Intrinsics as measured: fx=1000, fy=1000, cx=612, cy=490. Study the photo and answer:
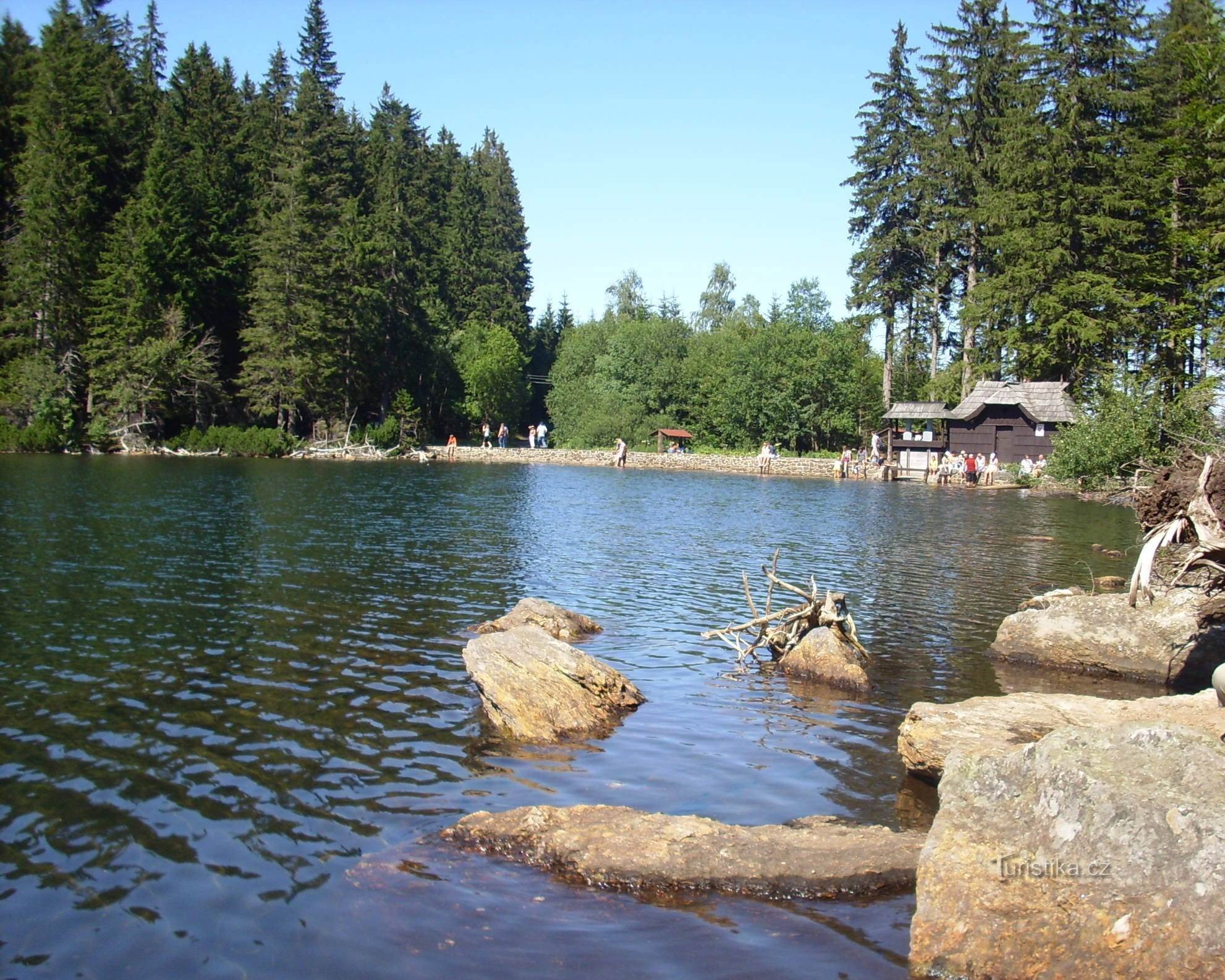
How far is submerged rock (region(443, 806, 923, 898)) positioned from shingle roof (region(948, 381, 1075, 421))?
176 feet

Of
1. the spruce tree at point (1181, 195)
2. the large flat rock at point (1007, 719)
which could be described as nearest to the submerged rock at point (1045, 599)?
the large flat rock at point (1007, 719)

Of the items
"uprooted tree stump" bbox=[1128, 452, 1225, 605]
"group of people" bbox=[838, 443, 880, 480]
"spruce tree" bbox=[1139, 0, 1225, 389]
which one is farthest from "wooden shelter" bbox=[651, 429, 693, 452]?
"uprooted tree stump" bbox=[1128, 452, 1225, 605]

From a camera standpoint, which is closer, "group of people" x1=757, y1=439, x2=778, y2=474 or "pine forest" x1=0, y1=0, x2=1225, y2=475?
"pine forest" x1=0, y1=0, x2=1225, y2=475

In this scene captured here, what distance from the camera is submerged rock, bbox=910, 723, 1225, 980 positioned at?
216 inches

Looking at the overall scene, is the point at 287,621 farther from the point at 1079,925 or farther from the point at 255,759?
the point at 1079,925

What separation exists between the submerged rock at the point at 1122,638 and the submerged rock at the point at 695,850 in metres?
7.61

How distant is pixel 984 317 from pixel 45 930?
6345 centimetres

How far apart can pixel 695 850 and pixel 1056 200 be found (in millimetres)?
58365

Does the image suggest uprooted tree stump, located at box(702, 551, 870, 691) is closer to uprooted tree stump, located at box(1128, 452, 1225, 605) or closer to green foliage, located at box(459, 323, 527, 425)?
uprooted tree stump, located at box(1128, 452, 1225, 605)

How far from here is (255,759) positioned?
31.4ft

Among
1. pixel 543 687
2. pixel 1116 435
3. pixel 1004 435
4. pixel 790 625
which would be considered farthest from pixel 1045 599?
pixel 1004 435

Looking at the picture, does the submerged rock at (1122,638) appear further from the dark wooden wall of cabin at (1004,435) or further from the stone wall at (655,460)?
the stone wall at (655,460)

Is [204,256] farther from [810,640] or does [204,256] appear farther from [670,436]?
[810,640]

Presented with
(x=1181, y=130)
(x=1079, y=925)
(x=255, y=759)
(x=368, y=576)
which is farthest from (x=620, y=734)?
(x=1181, y=130)
